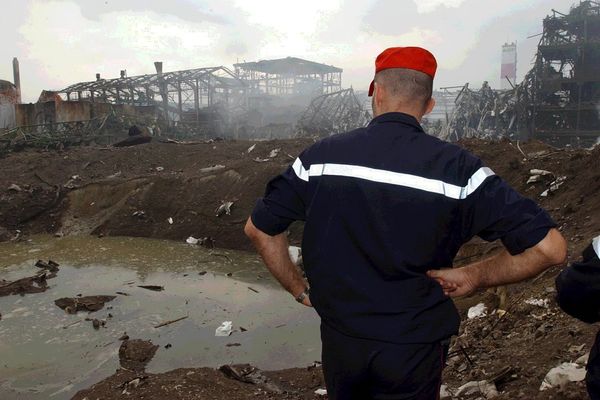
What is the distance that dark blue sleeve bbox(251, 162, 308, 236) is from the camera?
1.86 meters

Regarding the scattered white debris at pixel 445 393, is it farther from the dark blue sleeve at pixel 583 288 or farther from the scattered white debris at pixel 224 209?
the scattered white debris at pixel 224 209

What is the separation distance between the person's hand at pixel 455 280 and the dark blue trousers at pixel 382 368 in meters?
0.20

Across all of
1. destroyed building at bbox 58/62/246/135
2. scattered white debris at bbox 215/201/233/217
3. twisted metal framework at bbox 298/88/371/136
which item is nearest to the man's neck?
scattered white debris at bbox 215/201/233/217

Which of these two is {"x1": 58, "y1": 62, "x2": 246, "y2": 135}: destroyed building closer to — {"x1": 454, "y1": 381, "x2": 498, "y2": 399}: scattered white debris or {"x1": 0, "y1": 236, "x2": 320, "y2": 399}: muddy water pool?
{"x1": 0, "y1": 236, "x2": 320, "y2": 399}: muddy water pool

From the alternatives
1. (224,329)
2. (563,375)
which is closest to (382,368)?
(563,375)

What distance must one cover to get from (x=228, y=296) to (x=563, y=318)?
4.70 m

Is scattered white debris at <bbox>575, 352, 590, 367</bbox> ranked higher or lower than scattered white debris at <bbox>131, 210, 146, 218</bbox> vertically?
higher

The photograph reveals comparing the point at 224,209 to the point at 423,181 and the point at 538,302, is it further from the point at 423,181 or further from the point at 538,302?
the point at 423,181

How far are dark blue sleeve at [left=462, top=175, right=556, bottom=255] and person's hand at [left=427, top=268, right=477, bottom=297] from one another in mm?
190

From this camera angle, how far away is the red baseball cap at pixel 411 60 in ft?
5.71

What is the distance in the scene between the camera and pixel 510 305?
462 cm

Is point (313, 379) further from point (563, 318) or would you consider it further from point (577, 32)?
point (577, 32)

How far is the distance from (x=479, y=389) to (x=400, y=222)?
220 centimetres

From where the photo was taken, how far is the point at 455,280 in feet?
5.57
